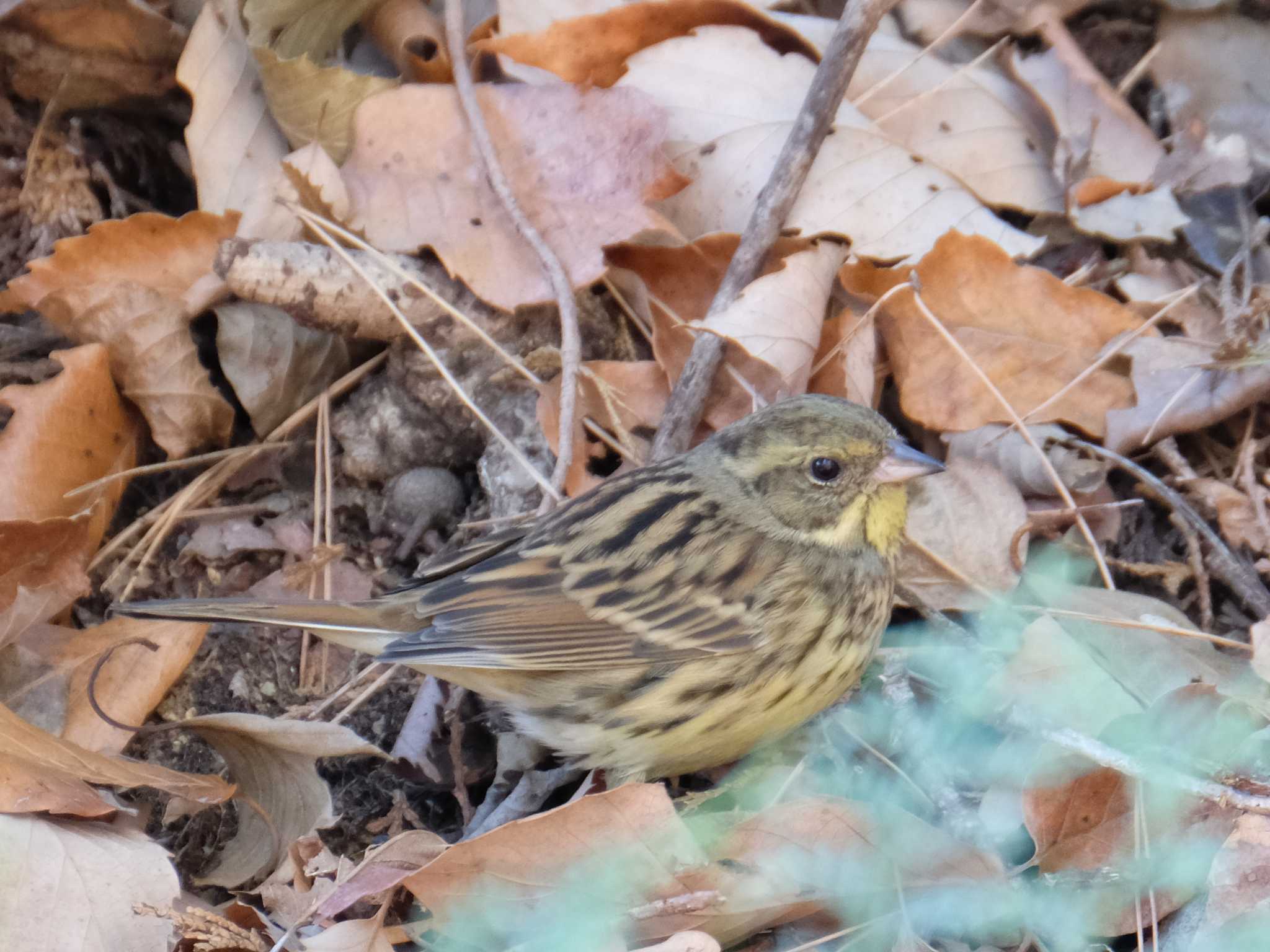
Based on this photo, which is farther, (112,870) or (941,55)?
(941,55)

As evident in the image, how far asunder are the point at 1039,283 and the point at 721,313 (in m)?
0.76

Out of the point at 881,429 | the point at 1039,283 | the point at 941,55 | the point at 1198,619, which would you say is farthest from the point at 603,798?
the point at 941,55

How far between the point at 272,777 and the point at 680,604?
89cm

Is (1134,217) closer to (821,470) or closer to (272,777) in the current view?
(821,470)

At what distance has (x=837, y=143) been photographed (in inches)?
128

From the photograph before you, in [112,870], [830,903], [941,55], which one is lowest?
[830,903]

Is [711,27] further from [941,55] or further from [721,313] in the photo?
[721,313]

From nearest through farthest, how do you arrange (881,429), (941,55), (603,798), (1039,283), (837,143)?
(603,798) → (881,429) → (1039,283) → (837,143) → (941,55)

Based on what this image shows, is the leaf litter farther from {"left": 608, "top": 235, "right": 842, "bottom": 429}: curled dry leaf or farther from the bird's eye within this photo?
the bird's eye

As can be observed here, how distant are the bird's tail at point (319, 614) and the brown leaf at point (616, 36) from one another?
1416 millimetres

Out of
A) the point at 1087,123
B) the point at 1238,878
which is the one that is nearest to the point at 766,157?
the point at 1087,123

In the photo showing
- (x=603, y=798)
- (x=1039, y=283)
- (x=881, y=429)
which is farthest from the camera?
(x=1039, y=283)

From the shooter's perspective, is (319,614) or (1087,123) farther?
(1087,123)

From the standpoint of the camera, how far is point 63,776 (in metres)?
2.38
